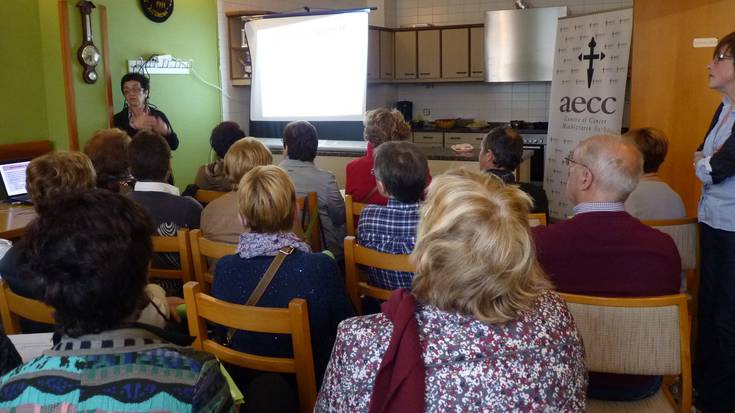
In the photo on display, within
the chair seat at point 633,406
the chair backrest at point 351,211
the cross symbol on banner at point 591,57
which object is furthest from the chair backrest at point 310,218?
the cross symbol on banner at point 591,57

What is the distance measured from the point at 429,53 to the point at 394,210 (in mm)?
6045

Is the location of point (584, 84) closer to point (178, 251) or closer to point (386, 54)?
point (386, 54)

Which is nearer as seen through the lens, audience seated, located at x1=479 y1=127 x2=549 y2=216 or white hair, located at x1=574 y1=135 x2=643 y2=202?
white hair, located at x1=574 y1=135 x2=643 y2=202

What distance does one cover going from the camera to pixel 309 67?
6.11 m

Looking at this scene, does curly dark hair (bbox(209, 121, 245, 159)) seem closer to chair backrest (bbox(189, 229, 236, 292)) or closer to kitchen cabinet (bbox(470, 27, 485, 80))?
chair backrest (bbox(189, 229, 236, 292))

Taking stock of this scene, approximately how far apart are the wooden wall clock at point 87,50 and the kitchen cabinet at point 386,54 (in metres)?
3.66

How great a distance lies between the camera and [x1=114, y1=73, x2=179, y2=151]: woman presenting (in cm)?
496

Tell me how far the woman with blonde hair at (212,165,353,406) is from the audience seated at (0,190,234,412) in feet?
2.59

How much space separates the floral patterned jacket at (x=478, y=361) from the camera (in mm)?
1264

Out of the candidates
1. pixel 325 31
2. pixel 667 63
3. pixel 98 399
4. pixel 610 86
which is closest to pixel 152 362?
pixel 98 399

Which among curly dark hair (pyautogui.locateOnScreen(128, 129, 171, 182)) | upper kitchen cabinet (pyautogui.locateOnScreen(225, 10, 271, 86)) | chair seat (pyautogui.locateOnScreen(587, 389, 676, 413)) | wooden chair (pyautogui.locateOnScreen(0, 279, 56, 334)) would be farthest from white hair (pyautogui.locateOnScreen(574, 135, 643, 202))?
upper kitchen cabinet (pyautogui.locateOnScreen(225, 10, 271, 86))

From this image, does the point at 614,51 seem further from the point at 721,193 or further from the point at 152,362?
the point at 152,362

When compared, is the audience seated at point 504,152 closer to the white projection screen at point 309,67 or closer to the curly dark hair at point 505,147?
the curly dark hair at point 505,147

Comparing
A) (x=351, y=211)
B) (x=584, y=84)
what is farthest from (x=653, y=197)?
(x=584, y=84)
